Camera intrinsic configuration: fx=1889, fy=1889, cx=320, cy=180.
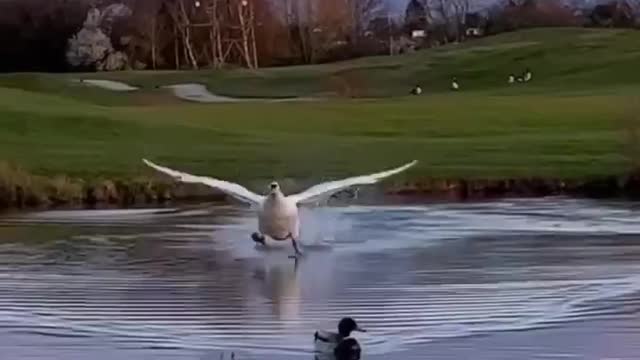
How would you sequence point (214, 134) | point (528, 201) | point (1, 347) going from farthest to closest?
point (214, 134) → point (528, 201) → point (1, 347)

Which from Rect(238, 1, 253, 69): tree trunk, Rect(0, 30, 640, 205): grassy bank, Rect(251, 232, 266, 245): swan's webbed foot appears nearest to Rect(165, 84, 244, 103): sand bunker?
Rect(0, 30, 640, 205): grassy bank

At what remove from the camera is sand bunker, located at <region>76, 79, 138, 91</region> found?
55.1 metres

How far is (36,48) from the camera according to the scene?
69750 millimetres

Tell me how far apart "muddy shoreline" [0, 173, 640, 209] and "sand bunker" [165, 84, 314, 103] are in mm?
19829

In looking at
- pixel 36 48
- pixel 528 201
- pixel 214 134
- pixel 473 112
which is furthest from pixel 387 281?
pixel 36 48

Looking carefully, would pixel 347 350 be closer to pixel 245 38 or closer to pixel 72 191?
pixel 72 191

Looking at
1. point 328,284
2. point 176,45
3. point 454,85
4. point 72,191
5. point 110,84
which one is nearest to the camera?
point 328,284

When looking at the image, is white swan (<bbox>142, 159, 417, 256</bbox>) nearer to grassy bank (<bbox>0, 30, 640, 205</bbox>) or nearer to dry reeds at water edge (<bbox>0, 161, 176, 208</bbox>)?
dry reeds at water edge (<bbox>0, 161, 176, 208</bbox>)

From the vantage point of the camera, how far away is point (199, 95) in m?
54.9

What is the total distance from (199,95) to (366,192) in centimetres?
2246

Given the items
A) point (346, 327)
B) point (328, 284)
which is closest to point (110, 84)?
point (328, 284)

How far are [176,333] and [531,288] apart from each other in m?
4.50

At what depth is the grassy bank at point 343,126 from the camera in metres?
34.9

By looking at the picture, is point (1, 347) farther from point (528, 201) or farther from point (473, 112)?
point (473, 112)
